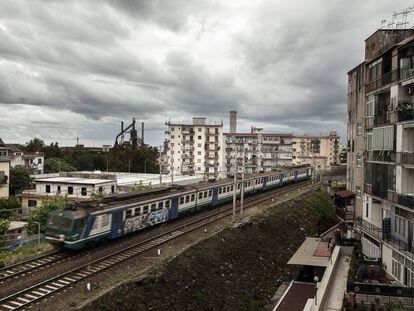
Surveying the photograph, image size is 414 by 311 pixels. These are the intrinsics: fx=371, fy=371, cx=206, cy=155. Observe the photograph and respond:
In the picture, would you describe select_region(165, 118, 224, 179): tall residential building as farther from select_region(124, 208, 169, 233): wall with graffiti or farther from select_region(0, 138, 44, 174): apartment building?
select_region(124, 208, 169, 233): wall with graffiti

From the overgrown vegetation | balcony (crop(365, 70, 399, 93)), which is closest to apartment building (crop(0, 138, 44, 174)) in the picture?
the overgrown vegetation

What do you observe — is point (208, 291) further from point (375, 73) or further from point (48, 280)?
point (375, 73)

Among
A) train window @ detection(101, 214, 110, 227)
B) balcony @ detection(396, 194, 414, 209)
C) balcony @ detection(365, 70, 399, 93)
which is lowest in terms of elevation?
train window @ detection(101, 214, 110, 227)

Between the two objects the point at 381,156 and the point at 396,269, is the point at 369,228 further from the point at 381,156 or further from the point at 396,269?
the point at 381,156

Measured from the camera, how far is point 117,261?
18500 millimetres

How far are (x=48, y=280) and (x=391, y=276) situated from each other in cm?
1672

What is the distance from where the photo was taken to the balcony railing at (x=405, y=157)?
672 inches

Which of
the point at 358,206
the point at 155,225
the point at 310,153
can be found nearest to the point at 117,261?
the point at 155,225

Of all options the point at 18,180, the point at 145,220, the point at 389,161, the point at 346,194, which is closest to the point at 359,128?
the point at 346,194

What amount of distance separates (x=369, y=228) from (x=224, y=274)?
936cm

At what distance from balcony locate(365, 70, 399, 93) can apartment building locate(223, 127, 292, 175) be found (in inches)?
2602

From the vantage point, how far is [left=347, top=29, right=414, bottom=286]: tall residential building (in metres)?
17.9

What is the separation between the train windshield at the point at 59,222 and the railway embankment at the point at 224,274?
507 cm

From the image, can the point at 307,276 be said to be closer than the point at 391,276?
No
